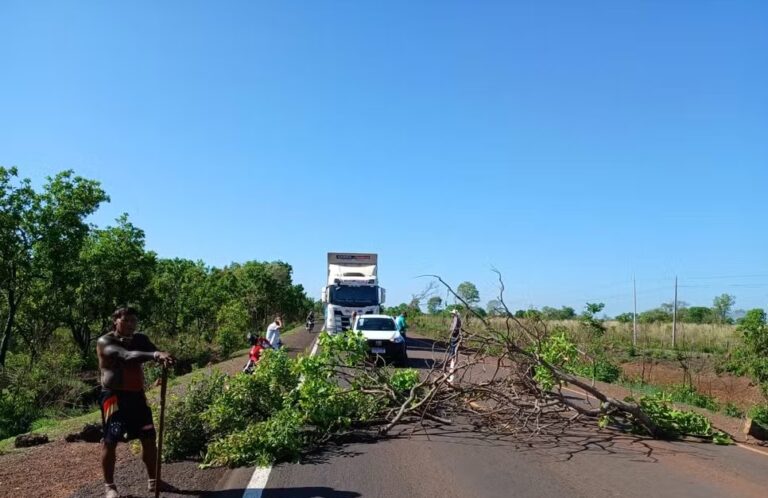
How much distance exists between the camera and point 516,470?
6973mm

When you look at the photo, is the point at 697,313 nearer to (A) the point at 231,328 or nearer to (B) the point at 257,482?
(A) the point at 231,328

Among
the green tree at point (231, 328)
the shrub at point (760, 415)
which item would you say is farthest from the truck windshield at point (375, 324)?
the green tree at point (231, 328)

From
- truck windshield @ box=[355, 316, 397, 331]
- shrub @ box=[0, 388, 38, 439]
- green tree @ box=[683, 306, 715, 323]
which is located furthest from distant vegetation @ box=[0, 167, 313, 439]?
green tree @ box=[683, 306, 715, 323]

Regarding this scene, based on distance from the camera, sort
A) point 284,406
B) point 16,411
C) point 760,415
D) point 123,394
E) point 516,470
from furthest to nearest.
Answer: point 16,411 < point 760,415 < point 284,406 < point 516,470 < point 123,394

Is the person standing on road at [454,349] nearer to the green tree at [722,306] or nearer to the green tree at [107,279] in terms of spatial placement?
the green tree at [107,279]

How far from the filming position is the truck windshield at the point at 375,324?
2094 cm

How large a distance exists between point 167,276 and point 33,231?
49.2ft

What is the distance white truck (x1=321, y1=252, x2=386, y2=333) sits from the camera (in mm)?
25688

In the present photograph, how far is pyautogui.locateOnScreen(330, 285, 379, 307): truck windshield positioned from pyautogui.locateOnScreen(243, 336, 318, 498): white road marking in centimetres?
1911

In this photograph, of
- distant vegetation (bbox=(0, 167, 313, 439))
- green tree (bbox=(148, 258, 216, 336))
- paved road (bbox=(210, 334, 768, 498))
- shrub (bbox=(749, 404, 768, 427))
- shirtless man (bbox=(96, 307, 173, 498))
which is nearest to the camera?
shirtless man (bbox=(96, 307, 173, 498))

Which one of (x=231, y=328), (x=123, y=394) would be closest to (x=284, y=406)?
(x=123, y=394)

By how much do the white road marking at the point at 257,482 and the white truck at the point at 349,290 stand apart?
1762 cm

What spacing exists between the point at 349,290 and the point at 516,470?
19782 millimetres

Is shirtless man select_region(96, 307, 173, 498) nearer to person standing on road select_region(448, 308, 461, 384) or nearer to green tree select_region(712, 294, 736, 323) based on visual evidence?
person standing on road select_region(448, 308, 461, 384)
